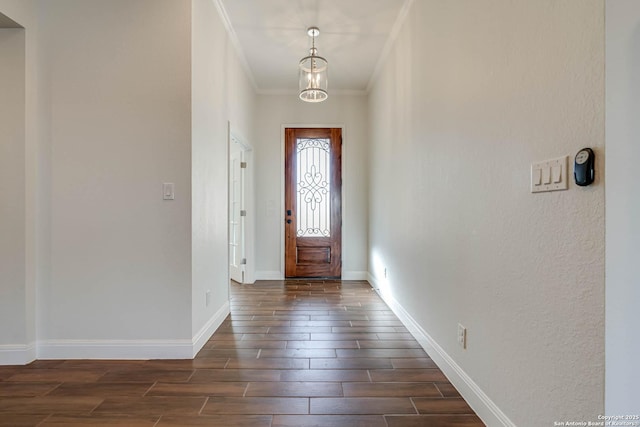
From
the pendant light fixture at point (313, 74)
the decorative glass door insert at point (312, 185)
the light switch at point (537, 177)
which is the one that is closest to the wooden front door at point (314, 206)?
the decorative glass door insert at point (312, 185)

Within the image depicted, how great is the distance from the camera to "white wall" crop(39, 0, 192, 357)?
2305 mm

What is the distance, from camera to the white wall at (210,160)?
7.99 ft

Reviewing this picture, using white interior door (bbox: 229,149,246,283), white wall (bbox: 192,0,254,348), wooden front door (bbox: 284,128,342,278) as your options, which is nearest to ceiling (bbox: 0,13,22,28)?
white wall (bbox: 192,0,254,348)

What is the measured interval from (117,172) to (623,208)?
105 inches

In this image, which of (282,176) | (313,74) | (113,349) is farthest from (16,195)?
(282,176)

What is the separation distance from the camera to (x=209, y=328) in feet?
8.85

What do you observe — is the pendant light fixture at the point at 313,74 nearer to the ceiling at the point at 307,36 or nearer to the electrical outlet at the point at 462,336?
the ceiling at the point at 307,36

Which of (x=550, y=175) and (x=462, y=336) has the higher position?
(x=550, y=175)

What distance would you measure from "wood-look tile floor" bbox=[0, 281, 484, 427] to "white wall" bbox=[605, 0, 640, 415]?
88 centimetres

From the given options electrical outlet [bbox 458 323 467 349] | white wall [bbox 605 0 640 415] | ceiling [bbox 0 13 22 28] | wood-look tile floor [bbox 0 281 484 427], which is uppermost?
ceiling [bbox 0 13 22 28]

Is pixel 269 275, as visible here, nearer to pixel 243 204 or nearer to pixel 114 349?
pixel 243 204

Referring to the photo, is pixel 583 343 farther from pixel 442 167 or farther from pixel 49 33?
pixel 49 33

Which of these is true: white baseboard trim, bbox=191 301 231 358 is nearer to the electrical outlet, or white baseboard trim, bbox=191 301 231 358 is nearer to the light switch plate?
the electrical outlet

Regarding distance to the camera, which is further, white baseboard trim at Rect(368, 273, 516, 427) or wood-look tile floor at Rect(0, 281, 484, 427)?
wood-look tile floor at Rect(0, 281, 484, 427)
